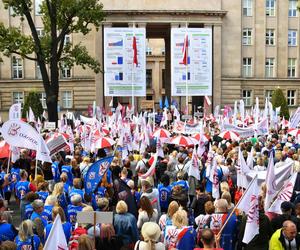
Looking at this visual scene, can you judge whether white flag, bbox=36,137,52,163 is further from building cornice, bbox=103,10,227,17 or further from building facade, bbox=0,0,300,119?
building cornice, bbox=103,10,227,17

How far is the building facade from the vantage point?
1946 inches

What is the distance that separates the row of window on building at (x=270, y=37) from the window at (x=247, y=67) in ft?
5.84

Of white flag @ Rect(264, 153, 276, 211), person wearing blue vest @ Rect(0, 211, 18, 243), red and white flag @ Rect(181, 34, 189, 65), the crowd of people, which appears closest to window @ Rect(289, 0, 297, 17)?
red and white flag @ Rect(181, 34, 189, 65)

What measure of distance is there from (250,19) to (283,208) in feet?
156

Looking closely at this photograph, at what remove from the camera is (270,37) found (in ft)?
176

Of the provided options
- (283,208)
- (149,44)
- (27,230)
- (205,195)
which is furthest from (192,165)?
Answer: (149,44)

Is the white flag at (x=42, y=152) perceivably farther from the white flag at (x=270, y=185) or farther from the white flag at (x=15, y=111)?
the white flag at (x=15, y=111)

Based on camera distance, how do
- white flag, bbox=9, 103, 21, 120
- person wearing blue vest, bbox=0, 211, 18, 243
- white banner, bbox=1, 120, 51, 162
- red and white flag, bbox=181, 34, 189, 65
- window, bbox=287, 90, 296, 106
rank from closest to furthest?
person wearing blue vest, bbox=0, 211, 18, 243 < white banner, bbox=1, 120, 51, 162 < white flag, bbox=9, 103, 21, 120 < red and white flag, bbox=181, 34, 189, 65 < window, bbox=287, 90, 296, 106

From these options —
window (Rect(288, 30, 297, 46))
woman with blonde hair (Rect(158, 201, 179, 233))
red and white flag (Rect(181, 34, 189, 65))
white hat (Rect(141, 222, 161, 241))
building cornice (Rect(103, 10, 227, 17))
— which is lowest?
woman with blonde hair (Rect(158, 201, 179, 233))

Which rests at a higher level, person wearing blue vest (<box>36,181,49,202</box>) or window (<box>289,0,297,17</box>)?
window (<box>289,0,297,17</box>)

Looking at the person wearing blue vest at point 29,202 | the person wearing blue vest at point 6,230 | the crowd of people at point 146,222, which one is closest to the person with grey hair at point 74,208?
the crowd of people at point 146,222

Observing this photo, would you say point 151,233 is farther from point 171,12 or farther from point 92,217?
point 171,12

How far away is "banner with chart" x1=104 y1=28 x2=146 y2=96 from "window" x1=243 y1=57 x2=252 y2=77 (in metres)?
13.1

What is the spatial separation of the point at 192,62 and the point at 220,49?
21.8ft
